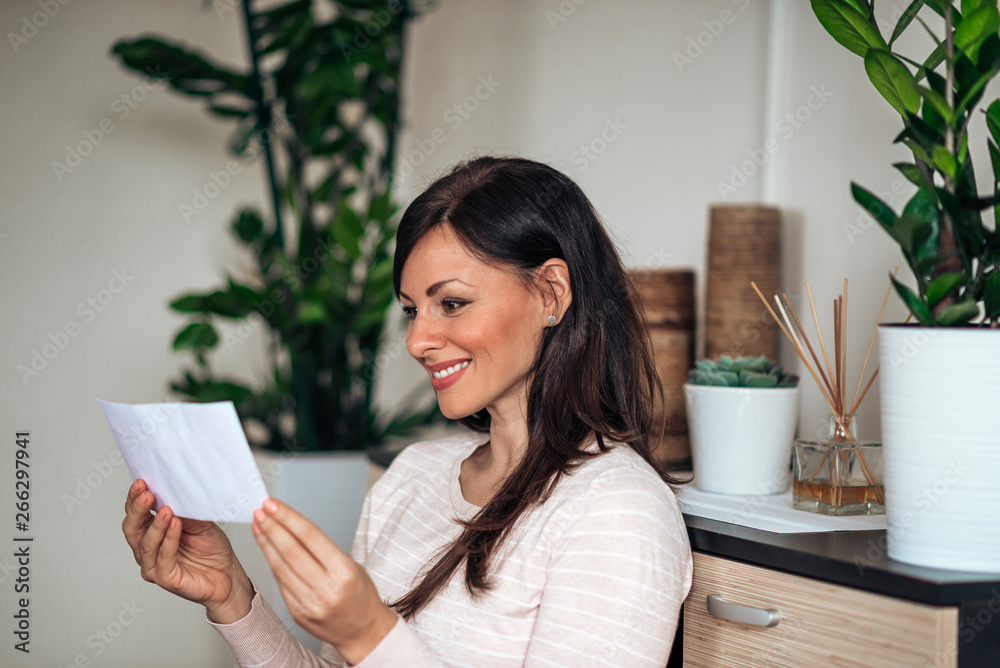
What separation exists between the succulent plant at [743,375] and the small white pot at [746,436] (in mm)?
14

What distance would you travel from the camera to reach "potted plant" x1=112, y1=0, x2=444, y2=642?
215cm

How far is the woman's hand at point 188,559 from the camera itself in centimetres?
110

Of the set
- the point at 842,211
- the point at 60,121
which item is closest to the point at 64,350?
the point at 60,121

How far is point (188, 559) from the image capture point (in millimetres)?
1152

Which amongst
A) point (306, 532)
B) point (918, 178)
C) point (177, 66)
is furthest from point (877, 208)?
point (177, 66)

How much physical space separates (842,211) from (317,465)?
1385 mm

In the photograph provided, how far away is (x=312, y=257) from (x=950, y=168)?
171 cm

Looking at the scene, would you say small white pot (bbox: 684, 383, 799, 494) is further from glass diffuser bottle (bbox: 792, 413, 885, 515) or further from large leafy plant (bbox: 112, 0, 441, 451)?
large leafy plant (bbox: 112, 0, 441, 451)

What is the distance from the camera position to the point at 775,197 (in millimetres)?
1628

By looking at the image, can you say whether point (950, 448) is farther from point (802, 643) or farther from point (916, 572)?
point (802, 643)

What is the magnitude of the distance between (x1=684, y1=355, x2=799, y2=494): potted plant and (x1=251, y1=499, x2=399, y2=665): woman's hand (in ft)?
2.03

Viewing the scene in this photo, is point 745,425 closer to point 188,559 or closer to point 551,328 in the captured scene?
point 551,328

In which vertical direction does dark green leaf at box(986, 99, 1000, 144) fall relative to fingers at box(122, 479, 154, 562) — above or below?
above

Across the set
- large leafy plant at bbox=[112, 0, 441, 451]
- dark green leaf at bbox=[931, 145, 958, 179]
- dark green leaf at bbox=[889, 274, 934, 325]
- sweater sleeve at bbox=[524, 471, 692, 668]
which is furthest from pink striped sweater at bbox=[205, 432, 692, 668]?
large leafy plant at bbox=[112, 0, 441, 451]
